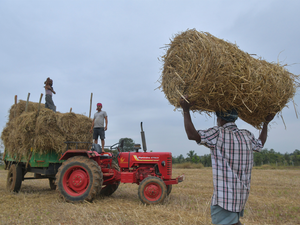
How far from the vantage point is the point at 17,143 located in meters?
6.56

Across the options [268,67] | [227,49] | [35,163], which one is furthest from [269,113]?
[35,163]

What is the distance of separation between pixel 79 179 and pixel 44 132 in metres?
1.57

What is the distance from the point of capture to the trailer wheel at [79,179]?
5660 millimetres

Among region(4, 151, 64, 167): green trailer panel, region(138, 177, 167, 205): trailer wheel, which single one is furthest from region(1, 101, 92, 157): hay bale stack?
region(138, 177, 167, 205): trailer wheel

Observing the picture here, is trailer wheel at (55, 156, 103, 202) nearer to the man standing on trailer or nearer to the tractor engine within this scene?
the tractor engine

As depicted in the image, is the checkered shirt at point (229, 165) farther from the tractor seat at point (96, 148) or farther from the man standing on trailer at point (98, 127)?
the man standing on trailer at point (98, 127)

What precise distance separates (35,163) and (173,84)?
5.34 m

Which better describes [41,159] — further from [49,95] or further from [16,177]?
[49,95]

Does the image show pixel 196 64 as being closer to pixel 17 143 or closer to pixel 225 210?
pixel 225 210

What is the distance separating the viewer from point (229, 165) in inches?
81.5

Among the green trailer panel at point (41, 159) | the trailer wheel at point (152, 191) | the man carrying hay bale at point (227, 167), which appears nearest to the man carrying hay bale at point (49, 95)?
the green trailer panel at point (41, 159)

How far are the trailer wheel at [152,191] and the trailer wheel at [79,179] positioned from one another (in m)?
1.04

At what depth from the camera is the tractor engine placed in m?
6.41

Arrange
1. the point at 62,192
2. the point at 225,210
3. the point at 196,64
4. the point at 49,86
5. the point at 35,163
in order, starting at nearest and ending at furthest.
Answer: the point at 225,210, the point at 196,64, the point at 62,192, the point at 35,163, the point at 49,86
